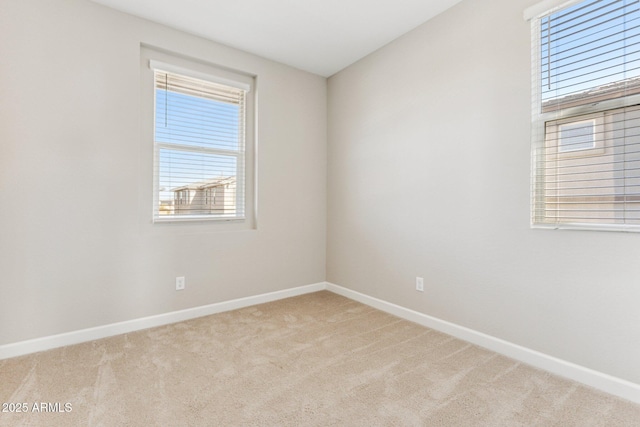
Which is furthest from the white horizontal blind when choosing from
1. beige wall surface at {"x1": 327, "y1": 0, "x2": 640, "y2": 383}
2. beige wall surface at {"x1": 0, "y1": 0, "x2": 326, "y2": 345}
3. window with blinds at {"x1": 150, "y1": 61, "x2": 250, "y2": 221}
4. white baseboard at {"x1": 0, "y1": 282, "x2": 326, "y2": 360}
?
beige wall surface at {"x1": 327, "y1": 0, "x2": 640, "y2": 383}

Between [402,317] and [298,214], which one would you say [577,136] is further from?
Result: [298,214]

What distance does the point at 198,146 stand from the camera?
300 cm

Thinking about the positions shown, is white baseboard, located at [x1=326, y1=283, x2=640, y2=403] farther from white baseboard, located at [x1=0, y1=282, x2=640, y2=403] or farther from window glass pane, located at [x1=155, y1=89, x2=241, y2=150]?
window glass pane, located at [x1=155, y1=89, x2=241, y2=150]

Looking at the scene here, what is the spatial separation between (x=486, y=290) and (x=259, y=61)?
3.05 m

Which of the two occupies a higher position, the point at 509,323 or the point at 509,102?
the point at 509,102

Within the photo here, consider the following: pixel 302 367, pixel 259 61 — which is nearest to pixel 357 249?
pixel 302 367

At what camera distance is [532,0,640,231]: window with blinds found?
5.59ft

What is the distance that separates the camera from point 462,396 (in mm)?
1713

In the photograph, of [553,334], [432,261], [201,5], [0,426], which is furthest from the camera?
[432,261]

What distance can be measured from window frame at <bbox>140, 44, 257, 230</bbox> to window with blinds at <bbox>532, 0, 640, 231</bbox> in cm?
251

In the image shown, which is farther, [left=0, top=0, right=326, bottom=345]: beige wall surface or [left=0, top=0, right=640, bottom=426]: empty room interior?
[left=0, top=0, right=326, bottom=345]: beige wall surface

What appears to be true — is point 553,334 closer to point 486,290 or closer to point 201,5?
point 486,290

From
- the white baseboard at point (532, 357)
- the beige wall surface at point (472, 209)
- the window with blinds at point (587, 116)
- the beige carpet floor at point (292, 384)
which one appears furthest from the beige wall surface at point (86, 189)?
the window with blinds at point (587, 116)

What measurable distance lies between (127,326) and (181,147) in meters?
1.63
